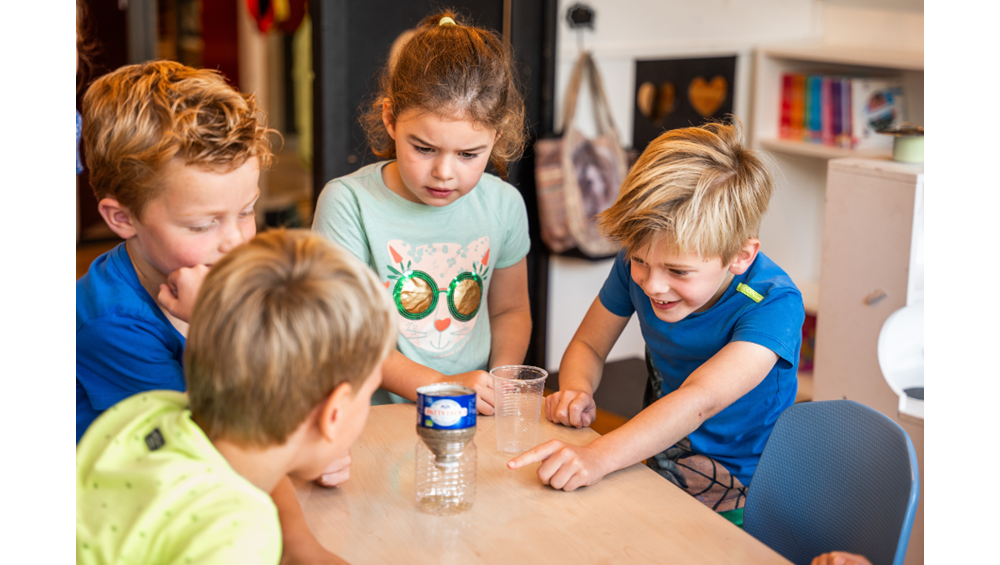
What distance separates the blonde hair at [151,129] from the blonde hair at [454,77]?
42cm

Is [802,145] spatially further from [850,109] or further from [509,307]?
[509,307]

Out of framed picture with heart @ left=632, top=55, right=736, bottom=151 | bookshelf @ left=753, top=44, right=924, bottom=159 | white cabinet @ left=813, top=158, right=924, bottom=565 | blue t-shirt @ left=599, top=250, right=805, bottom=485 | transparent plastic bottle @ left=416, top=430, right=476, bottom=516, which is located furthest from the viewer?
framed picture with heart @ left=632, top=55, right=736, bottom=151

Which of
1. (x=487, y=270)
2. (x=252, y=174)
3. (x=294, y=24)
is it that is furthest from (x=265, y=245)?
(x=294, y=24)

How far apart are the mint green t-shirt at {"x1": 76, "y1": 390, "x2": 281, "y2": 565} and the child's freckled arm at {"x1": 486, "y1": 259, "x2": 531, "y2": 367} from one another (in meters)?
1.02

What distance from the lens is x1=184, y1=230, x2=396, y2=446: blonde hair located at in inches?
34.1

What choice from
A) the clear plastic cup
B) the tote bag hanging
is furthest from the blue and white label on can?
the tote bag hanging

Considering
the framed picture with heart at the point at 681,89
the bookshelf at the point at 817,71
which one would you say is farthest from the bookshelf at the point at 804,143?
the framed picture with heart at the point at 681,89

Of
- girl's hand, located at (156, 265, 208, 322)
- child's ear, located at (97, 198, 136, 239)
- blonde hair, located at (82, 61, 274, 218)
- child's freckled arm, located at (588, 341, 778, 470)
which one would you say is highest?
blonde hair, located at (82, 61, 274, 218)

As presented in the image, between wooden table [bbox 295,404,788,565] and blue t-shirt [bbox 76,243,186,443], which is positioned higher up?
blue t-shirt [bbox 76,243,186,443]

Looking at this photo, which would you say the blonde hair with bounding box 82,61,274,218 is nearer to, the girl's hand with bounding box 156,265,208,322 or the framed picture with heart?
the girl's hand with bounding box 156,265,208,322

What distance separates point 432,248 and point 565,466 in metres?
0.69

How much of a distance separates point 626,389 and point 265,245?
277 centimetres
